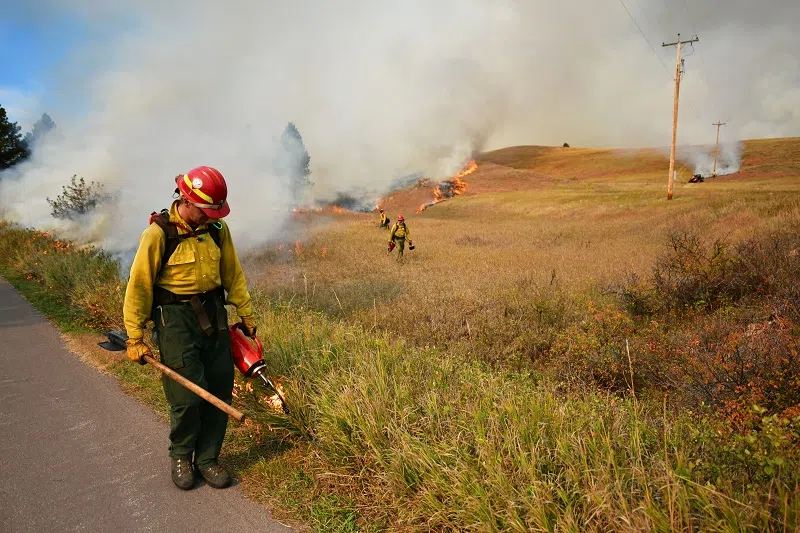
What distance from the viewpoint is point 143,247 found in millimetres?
3133

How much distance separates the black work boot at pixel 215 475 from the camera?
3.30 meters

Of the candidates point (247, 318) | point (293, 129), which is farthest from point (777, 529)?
point (293, 129)

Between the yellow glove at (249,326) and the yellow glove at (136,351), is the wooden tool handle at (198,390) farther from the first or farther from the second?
the yellow glove at (249,326)

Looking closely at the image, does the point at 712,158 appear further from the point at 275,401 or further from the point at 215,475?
the point at 215,475

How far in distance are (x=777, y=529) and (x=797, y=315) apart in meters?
4.51

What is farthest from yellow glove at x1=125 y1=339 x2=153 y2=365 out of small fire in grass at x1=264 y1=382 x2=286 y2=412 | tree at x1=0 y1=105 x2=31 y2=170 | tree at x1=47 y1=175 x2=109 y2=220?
tree at x1=0 y1=105 x2=31 y2=170

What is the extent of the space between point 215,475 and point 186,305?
119 cm

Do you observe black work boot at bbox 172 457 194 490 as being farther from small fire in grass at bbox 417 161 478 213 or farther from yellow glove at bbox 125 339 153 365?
small fire in grass at bbox 417 161 478 213

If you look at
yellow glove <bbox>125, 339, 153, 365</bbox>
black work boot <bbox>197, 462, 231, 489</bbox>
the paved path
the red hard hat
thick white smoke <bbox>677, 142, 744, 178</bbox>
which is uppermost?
thick white smoke <bbox>677, 142, 744, 178</bbox>

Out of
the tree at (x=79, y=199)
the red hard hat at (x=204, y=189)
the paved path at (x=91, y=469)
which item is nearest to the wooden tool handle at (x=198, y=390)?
the paved path at (x=91, y=469)

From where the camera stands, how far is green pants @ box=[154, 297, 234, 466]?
128 inches

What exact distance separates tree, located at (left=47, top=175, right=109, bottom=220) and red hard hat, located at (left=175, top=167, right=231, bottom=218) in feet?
42.6

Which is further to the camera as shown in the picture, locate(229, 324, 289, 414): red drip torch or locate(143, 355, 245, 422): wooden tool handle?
locate(229, 324, 289, 414): red drip torch

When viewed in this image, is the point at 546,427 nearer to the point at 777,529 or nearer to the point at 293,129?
the point at 777,529
